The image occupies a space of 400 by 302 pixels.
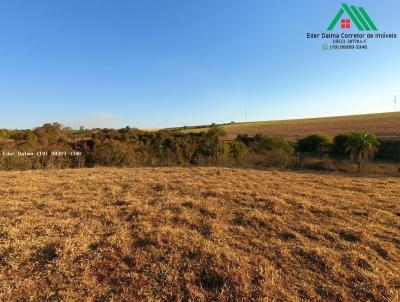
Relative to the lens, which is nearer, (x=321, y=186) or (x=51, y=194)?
(x=51, y=194)

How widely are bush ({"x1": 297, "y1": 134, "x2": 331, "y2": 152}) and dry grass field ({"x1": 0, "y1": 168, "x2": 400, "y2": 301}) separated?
2391 centimetres

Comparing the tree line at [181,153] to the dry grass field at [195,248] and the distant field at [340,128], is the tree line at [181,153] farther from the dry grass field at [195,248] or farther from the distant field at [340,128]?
the distant field at [340,128]

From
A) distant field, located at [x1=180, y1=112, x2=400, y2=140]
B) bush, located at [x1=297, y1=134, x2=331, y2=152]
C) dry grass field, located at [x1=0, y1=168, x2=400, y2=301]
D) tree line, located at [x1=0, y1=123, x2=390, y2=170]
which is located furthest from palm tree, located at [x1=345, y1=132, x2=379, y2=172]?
dry grass field, located at [x1=0, y1=168, x2=400, y2=301]

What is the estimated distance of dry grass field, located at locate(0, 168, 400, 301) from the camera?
8.30 ft

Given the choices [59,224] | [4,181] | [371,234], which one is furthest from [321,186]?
[4,181]

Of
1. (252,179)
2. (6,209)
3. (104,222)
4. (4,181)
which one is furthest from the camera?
(252,179)

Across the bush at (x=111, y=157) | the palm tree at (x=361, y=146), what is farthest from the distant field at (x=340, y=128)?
the bush at (x=111, y=157)

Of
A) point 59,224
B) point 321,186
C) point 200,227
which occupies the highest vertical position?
point 59,224

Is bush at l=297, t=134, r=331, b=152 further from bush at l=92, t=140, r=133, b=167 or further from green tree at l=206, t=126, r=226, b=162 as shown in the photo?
bush at l=92, t=140, r=133, b=167

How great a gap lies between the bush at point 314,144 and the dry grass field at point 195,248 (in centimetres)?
2391

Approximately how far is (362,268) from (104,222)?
3965mm

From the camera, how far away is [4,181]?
7.70 metres

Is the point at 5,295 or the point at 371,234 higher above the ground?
the point at 5,295

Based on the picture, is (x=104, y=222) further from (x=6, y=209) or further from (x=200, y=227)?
(x=6, y=209)
